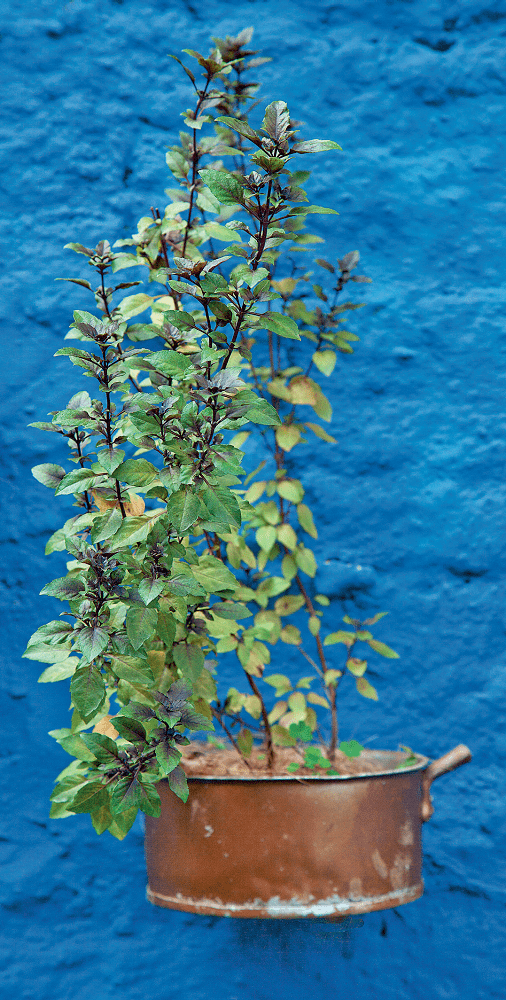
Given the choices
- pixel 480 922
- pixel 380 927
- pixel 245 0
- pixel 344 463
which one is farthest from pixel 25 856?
pixel 245 0

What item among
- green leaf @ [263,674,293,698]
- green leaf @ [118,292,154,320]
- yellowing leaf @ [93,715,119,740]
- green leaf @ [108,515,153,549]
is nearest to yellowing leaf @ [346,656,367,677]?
green leaf @ [263,674,293,698]

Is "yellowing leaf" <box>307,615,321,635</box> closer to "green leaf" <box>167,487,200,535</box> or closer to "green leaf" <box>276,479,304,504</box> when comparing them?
"green leaf" <box>276,479,304,504</box>

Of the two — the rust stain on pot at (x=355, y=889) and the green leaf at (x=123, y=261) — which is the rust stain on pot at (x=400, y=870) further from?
the green leaf at (x=123, y=261)

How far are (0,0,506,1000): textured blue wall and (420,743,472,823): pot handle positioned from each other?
0.73ft

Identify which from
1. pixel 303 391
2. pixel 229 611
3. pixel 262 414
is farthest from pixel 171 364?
pixel 303 391

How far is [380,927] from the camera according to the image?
1180 millimetres

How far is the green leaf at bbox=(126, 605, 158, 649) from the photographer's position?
721mm

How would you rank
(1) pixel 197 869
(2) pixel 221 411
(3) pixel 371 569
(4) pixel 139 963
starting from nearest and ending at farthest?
(2) pixel 221 411
(1) pixel 197 869
(4) pixel 139 963
(3) pixel 371 569

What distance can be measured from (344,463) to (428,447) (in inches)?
6.8

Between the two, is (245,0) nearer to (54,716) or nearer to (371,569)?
(371,569)

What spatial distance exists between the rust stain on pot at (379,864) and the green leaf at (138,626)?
48 cm

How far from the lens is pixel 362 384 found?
52.8 inches

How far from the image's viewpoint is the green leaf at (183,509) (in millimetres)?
682

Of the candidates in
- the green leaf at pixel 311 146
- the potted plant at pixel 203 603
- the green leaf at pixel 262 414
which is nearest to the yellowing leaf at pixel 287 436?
the potted plant at pixel 203 603
